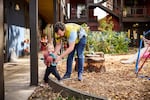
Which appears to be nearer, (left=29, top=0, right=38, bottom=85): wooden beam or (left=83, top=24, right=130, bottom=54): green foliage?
(left=29, top=0, right=38, bottom=85): wooden beam

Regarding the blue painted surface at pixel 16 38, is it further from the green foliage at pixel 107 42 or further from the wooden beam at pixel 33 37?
the wooden beam at pixel 33 37

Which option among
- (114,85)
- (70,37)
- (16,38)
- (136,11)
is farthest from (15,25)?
(136,11)

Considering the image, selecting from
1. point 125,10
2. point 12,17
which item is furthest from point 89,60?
point 125,10

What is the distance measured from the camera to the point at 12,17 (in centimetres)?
1458

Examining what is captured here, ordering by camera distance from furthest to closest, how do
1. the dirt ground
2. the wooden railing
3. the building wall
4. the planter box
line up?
the wooden railing < the building wall < the planter box < the dirt ground

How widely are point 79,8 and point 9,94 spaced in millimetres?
32384

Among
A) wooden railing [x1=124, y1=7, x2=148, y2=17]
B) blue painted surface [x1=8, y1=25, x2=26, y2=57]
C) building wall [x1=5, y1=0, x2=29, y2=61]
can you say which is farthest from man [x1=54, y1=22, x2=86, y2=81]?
wooden railing [x1=124, y1=7, x2=148, y2=17]

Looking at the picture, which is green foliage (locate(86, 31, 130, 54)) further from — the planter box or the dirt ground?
the dirt ground

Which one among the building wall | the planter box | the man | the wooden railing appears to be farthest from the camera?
the wooden railing

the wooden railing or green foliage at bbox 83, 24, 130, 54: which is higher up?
the wooden railing

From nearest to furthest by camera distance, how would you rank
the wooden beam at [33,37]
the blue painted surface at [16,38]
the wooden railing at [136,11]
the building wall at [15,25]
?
the wooden beam at [33,37] < the building wall at [15,25] < the blue painted surface at [16,38] < the wooden railing at [136,11]

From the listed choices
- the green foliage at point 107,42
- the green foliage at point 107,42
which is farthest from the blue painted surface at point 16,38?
the green foliage at point 107,42

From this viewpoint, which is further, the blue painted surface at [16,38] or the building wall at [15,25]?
the blue painted surface at [16,38]

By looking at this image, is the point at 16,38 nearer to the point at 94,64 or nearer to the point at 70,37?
the point at 94,64
